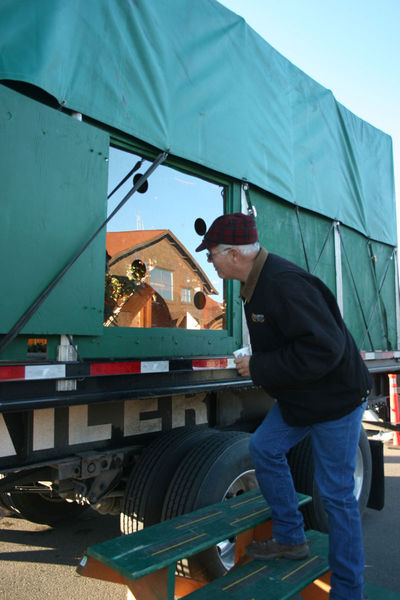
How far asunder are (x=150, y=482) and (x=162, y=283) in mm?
1236

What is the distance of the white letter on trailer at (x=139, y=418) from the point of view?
9.67 feet

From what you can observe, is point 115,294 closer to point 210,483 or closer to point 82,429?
point 82,429

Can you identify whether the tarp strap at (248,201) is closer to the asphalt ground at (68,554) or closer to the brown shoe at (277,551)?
the brown shoe at (277,551)

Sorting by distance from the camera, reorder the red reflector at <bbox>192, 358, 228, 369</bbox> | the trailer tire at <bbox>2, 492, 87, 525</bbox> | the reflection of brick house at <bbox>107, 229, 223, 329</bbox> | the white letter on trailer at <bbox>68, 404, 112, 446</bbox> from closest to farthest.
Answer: the white letter on trailer at <bbox>68, 404, 112, 446</bbox>
the reflection of brick house at <bbox>107, 229, 223, 329</bbox>
the red reflector at <bbox>192, 358, 228, 369</bbox>
the trailer tire at <bbox>2, 492, 87, 525</bbox>

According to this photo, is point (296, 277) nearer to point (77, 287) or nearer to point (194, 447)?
point (77, 287)

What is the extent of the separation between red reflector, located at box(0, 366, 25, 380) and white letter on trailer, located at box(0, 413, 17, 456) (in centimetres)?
31

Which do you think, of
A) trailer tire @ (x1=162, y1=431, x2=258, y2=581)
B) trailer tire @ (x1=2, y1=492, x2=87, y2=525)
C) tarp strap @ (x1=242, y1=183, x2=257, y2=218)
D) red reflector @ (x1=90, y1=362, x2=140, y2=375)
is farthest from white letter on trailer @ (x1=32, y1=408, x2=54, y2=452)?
tarp strap @ (x1=242, y1=183, x2=257, y2=218)

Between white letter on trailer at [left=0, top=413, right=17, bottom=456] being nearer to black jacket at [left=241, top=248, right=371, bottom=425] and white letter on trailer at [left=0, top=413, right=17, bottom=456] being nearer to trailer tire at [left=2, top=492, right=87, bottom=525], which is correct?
black jacket at [left=241, top=248, right=371, bottom=425]

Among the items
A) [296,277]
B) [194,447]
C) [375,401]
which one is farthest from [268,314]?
[375,401]

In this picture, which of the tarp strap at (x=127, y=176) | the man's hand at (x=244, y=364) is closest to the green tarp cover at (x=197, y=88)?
the tarp strap at (x=127, y=176)

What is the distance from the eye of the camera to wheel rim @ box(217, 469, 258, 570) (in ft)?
9.73

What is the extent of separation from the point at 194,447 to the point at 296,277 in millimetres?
1434

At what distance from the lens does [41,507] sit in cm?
395

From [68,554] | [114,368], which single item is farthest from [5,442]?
[68,554]
